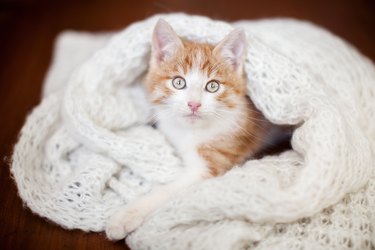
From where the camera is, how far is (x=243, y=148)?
1.50 metres

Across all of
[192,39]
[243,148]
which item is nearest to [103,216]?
[243,148]

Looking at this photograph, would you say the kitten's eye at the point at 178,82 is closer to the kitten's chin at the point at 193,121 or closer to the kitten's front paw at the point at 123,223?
the kitten's chin at the point at 193,121

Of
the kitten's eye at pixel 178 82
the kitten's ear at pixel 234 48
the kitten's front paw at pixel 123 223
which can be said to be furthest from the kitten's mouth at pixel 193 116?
the kitten's front paw at pixel 123 223

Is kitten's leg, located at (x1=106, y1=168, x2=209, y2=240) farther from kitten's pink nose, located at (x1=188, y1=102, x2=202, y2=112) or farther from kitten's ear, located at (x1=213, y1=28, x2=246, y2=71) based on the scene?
kitten's ear, located at (x1=213, y1=28, x2=246, y2=71)

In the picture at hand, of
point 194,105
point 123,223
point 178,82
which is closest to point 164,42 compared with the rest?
point 178,82

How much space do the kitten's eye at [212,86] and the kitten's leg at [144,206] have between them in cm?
27

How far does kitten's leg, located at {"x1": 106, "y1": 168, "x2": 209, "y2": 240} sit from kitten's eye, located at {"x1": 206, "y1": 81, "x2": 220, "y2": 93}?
273 mm

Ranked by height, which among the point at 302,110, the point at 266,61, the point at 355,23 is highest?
the point at 355,23

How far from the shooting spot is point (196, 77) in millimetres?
1358

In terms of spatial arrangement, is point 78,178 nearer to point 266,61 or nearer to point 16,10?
point 266,61

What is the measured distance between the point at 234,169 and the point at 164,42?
1.62 ft

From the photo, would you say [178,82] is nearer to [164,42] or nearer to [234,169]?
[164,42]

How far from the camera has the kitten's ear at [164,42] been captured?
1.36 meters

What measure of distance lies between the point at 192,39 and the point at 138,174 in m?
0.53
